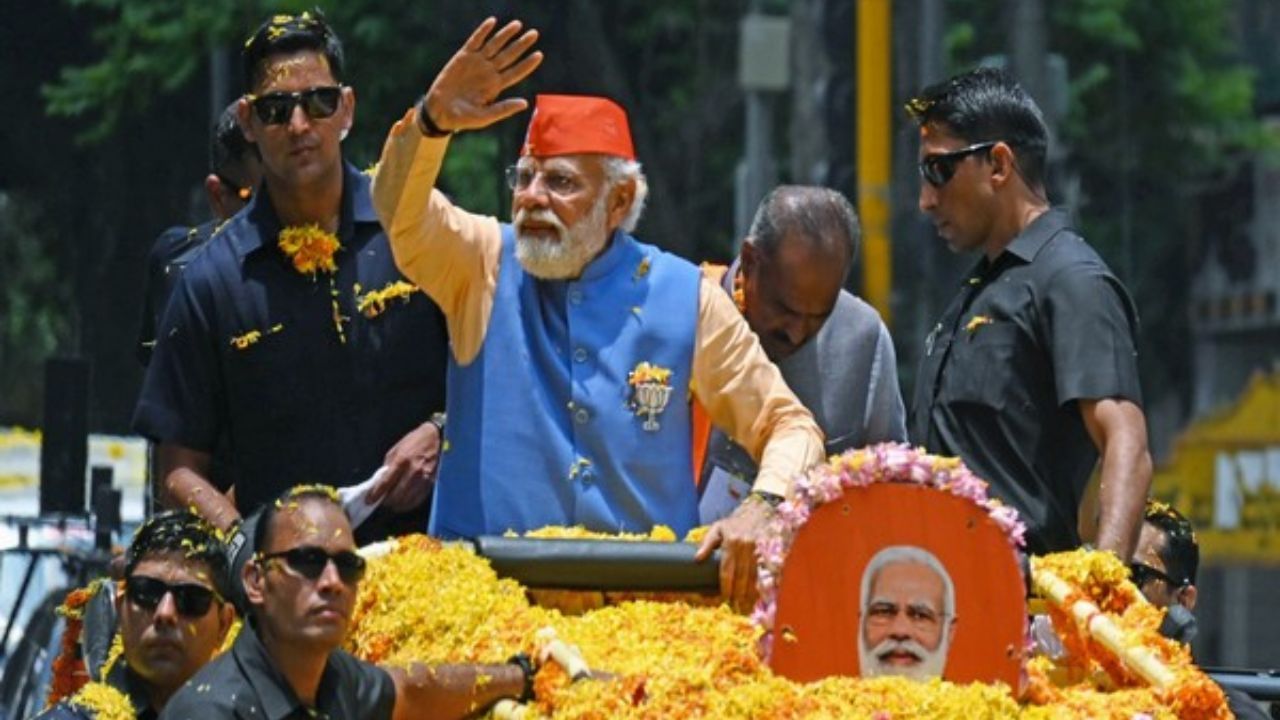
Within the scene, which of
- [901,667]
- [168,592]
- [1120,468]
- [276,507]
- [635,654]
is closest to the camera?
[276,507]

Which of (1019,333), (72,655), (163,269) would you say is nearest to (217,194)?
(163,269)

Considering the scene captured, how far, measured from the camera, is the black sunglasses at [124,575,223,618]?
7.36 metres

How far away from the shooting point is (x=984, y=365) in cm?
812

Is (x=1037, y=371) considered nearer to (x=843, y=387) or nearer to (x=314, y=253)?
(x=843, y=387)

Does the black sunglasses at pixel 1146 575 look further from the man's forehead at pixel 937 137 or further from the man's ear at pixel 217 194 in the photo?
the man's ear at pixel 217 194

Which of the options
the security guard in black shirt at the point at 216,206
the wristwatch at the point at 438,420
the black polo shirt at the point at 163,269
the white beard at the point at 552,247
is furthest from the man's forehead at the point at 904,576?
the security guard in black shirt at the point at 216,206

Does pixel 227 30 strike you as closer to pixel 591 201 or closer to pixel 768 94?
pixel 768 94

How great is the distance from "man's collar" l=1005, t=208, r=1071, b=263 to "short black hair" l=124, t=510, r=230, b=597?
2.01m

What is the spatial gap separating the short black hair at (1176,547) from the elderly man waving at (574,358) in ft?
4.29

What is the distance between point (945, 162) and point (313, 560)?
222cm

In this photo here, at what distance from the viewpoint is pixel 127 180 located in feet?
69.9

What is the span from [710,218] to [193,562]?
20185 millimetres

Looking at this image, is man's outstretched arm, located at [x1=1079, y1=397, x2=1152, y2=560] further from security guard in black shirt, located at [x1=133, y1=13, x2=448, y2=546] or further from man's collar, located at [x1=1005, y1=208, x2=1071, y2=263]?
security guard in black shirt, located at [x1=133, y1=13, x2=448, y2=546]

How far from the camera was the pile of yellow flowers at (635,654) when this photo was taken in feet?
21.8
